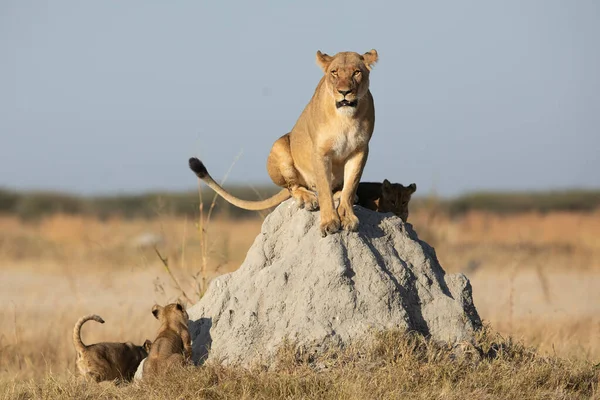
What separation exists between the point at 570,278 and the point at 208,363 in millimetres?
15074

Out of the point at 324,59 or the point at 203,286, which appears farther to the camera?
the point at 203,286

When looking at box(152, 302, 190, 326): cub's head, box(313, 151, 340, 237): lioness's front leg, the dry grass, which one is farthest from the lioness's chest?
box(152, 302, 190, 326): cub's head

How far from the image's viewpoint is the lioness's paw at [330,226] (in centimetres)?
760

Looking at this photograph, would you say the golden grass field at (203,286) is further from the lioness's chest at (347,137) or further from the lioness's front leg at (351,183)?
the lioness's chest at (347,137)

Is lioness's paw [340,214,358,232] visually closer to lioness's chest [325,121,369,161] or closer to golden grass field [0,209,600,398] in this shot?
lioness's chest [325,121,369,161]

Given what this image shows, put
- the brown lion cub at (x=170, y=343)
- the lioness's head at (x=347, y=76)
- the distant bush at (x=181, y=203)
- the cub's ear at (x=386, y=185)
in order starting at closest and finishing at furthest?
the brown lion cub at (x=170, y=343), the lioness's head at (x=347, y=76), the cub's ear at (x=386, y=185), the distant bush at (x=181, y=203)

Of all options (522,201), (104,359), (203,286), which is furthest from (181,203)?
(104,359)

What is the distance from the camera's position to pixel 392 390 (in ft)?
21.8

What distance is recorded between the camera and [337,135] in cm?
773

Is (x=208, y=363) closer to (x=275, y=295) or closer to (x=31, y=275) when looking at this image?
(x=275, y=295)

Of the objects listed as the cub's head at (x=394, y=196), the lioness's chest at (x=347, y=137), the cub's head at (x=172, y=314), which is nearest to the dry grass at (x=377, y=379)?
the cub's head at (x=172, y=314)

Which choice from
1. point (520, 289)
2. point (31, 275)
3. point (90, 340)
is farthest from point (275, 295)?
point (31, 275)

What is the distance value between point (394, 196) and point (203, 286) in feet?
7.46

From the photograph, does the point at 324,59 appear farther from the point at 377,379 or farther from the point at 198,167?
the point at 377,379
